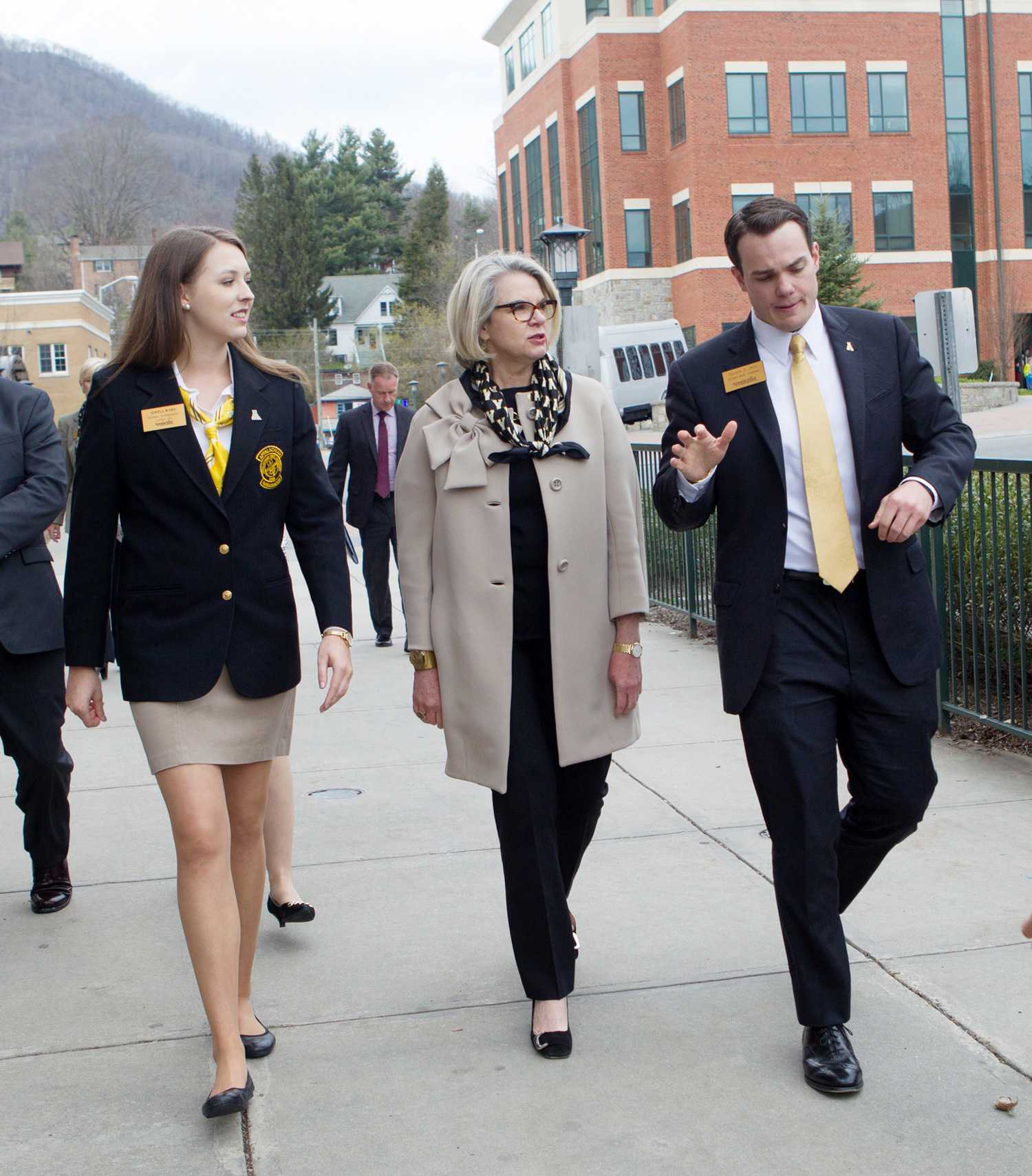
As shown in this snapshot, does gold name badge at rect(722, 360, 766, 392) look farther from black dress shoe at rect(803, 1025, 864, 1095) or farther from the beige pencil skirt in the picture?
black dress shoe at rect(803, 1025, 864, 1095)

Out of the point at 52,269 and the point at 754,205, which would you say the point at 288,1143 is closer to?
the point at 754,205

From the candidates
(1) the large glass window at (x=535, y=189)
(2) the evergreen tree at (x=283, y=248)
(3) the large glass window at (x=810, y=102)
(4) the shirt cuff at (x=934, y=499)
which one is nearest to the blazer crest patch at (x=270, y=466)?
(4) the shirt cuff at (x=934, y=499)

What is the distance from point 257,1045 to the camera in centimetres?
367

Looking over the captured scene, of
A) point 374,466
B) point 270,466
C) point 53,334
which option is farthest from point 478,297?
point 53,334

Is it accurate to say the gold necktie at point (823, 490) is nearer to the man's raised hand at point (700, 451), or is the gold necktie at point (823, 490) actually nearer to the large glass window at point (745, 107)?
the man's raised hand at point (700, 451)

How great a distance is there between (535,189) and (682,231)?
11.2m

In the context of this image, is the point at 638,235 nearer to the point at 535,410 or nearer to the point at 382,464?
the point at 382,464

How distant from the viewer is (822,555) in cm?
342

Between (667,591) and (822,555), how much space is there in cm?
774

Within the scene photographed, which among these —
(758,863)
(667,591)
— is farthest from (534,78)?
(758,863)

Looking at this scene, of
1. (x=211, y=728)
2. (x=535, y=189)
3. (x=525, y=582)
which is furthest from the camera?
(x=535, y=189)

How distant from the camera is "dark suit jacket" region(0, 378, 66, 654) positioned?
183 inches

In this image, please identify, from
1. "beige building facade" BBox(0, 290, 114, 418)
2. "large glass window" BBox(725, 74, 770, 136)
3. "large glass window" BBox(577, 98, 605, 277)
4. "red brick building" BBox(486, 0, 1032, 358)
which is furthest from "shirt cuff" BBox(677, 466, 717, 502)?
"beige building facade" BBox(0, 290, 114, 418)

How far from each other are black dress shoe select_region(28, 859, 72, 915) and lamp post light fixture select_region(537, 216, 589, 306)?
1266 centimetres
